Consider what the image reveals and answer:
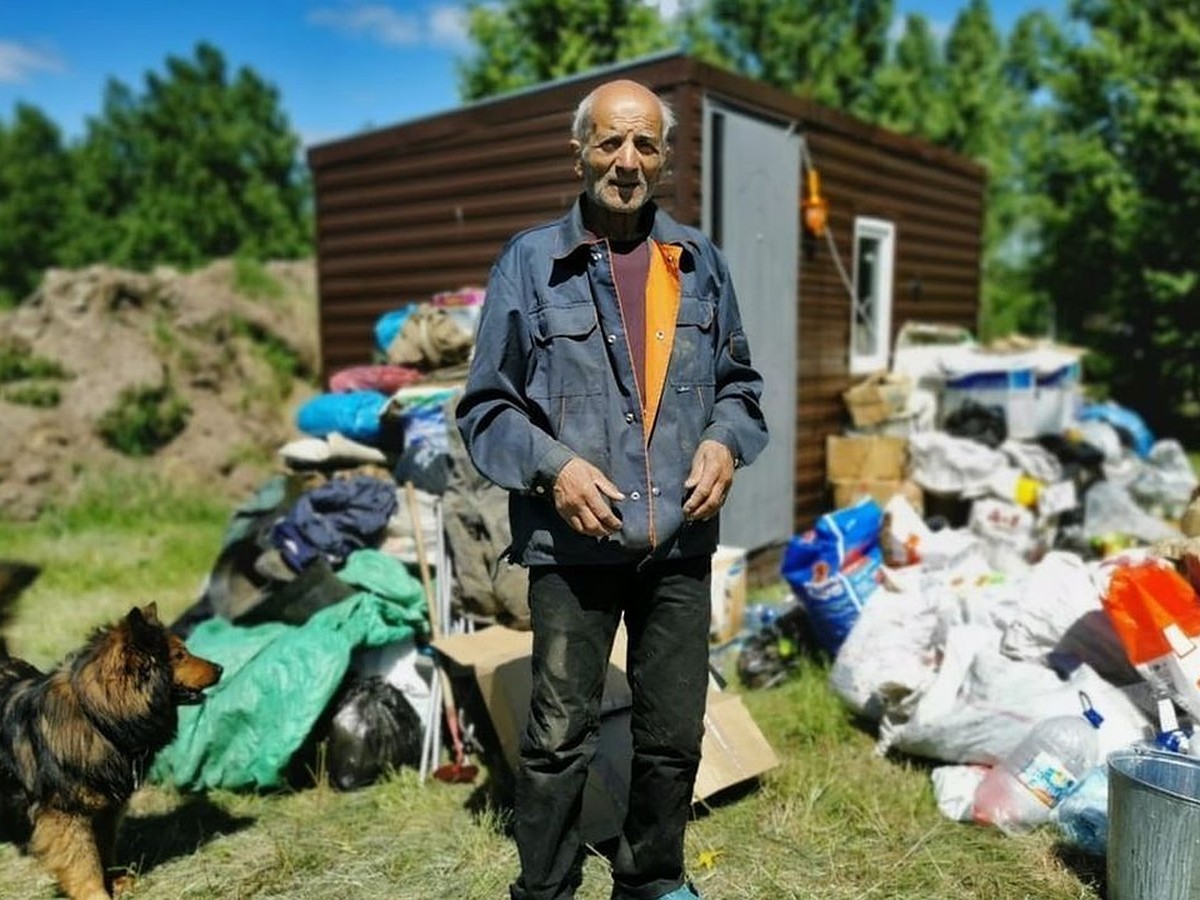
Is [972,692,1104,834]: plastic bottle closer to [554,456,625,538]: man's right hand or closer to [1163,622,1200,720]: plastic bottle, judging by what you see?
[1163,622,1200,720]: plastic bottle

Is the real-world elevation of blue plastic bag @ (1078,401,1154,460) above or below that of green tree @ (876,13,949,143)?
below

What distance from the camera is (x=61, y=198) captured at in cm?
3203

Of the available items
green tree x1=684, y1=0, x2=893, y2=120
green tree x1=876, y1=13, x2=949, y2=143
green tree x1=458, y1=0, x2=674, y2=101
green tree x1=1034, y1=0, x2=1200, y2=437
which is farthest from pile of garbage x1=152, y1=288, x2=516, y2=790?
green tree x1=684, y1=0, x2=893, y2=120

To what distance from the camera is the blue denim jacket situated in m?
2.36

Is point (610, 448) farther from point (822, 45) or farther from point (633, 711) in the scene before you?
point (822, 45)

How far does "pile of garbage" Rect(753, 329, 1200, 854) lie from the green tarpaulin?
203cm

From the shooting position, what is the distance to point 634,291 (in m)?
2.46

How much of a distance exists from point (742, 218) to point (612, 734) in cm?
410

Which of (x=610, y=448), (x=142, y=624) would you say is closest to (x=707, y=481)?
(x=610, y=448)

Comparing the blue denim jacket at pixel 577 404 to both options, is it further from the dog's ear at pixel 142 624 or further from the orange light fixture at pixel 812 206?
the orange light fixture at pixel 812 206

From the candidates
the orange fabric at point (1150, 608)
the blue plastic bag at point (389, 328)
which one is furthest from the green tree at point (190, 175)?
the orange fabric at point (1150, 608)

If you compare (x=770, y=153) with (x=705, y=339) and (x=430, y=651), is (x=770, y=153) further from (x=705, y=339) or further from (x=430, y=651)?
(x=705, y=339)

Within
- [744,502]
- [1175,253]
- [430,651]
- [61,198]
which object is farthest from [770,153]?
[61,198]

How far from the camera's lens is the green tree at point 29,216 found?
3133cm
